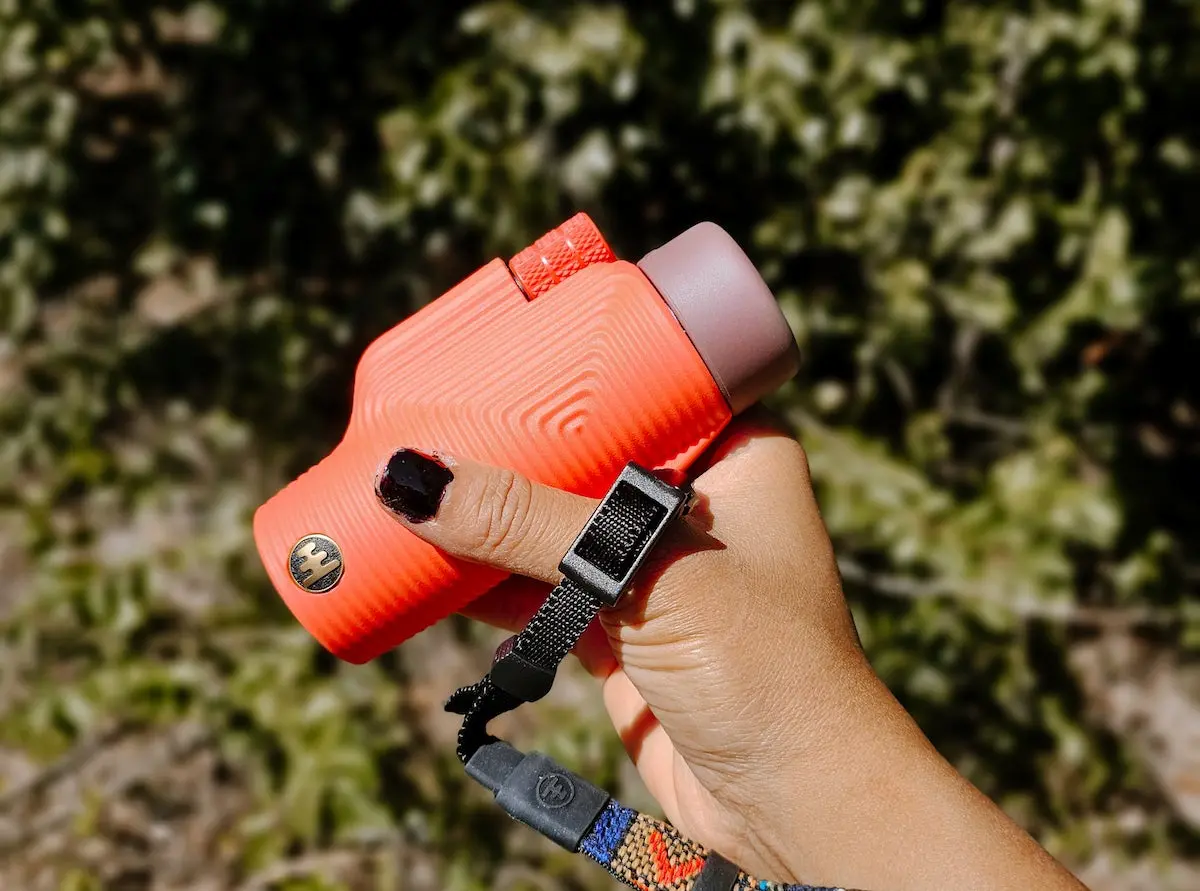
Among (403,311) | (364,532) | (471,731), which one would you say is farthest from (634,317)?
(403,311)

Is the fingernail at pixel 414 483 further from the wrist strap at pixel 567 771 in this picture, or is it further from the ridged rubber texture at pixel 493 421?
the wrist strap at pixel 567 771

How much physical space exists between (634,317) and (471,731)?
530mm

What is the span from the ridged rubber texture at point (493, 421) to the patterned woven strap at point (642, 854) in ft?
1.05

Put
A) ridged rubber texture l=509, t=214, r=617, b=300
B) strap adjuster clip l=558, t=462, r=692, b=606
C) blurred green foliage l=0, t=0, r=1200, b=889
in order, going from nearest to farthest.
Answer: strap adjuster clip l=558, t=462, r=692, b=606 < ridged rubber texture l=509, t=214, r=617, b=300 < blurred green foliage l=0, t=0, r=1200, b=889

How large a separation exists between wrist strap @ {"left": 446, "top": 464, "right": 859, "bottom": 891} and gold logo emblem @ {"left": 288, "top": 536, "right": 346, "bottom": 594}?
0.21m

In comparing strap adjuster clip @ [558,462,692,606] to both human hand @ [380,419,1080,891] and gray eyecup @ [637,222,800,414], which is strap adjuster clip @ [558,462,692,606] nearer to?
human hand @ [380,419,1080,891]

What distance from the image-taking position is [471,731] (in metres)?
1.27

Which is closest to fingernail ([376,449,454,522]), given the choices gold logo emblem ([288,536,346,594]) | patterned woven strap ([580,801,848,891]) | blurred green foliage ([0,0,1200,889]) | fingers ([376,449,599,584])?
fingers ([376,449,599,584])

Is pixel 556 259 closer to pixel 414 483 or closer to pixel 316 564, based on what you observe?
pixel 414 483

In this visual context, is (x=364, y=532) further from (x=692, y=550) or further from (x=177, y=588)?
(x=177, y=588)

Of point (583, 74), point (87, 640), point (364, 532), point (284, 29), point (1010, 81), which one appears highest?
point (284, 29)

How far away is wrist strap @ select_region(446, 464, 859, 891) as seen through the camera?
1.13 metres

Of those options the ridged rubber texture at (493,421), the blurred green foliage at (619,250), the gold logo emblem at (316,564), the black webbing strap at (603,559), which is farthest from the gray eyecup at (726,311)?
the blurred green foliage at (619,250)

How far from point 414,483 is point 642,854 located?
Answer: 0.50m
